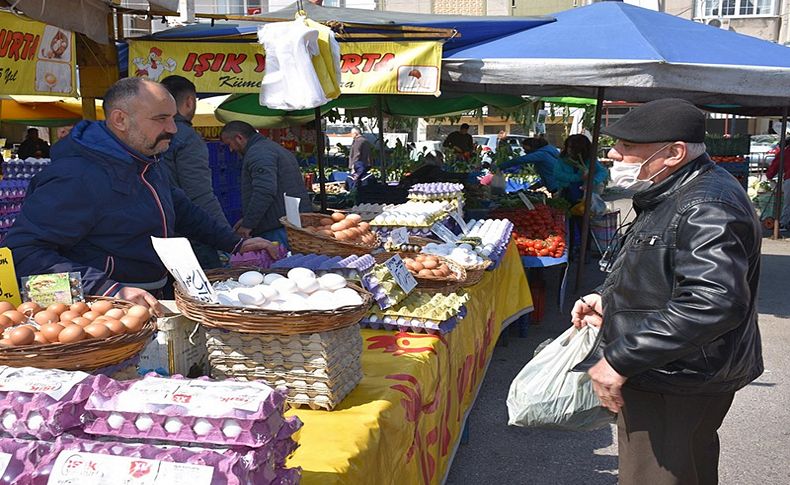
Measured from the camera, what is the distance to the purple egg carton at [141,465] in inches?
51.3

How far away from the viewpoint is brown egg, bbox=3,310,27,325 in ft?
6.18

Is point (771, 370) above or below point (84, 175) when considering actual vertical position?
below

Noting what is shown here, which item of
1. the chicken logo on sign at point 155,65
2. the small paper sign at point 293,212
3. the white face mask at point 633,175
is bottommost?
the small paper sign at point 293,212

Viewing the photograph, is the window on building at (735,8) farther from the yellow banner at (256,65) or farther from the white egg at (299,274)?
the white egg at (299,274)

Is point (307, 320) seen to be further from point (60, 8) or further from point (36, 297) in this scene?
point (60, 8)

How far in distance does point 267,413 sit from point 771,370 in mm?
5801

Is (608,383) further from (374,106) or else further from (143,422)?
(374,106)

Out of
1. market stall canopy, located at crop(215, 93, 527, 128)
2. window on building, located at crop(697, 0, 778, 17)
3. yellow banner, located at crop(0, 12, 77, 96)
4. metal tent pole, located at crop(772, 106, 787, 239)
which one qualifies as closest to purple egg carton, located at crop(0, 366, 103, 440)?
yellow banner, located at crop(0, 12, 77, 96)

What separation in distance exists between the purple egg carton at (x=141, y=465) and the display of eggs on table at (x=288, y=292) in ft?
2.51

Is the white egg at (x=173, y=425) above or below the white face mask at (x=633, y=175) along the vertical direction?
below

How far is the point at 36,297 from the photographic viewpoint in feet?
7.06

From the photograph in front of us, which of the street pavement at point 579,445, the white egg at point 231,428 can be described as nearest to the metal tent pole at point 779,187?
the street pavement at point 579,445

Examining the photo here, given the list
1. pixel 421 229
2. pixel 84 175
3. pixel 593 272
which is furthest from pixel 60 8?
pixel 593 272

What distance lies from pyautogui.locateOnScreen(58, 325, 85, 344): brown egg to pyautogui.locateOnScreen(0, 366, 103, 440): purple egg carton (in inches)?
8.3
